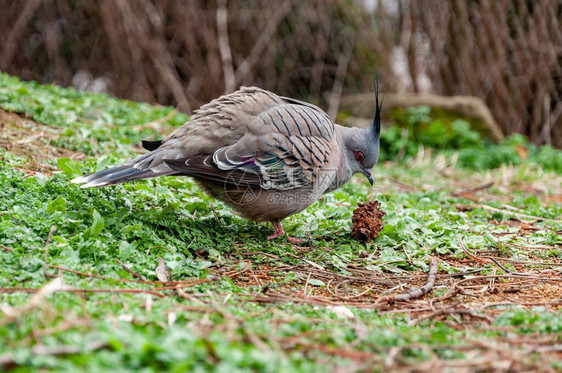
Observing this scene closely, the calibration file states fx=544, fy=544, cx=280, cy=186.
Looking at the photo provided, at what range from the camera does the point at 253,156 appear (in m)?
3.81

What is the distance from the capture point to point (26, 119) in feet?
18.5

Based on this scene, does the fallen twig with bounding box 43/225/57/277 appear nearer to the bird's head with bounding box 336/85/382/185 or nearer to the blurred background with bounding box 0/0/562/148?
the bird's head with bounding box 336/85/382/185

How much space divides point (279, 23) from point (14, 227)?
25.2ft

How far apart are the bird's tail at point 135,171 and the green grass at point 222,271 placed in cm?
25

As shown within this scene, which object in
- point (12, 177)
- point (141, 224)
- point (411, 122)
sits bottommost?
point (411, 122)

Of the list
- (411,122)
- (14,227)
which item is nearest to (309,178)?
(14,227)

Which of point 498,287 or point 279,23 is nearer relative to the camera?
point 498,287

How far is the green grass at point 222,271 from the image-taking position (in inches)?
78.4

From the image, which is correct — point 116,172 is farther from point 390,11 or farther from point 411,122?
point 390,11

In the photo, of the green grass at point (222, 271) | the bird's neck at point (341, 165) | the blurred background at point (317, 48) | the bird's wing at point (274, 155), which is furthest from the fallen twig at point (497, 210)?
the blurred background at point (317, 48)

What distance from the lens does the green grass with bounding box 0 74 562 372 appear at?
1.99 m

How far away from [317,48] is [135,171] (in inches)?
281

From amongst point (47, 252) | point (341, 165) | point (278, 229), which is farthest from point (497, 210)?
point (47, 252)

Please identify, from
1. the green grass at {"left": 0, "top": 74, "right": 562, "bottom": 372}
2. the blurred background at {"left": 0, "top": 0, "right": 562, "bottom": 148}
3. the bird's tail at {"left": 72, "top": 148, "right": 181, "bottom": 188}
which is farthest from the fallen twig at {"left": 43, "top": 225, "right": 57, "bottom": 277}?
the blurred background at {"left": 0, "top": 0, "right": 562, "bottom": 148}
